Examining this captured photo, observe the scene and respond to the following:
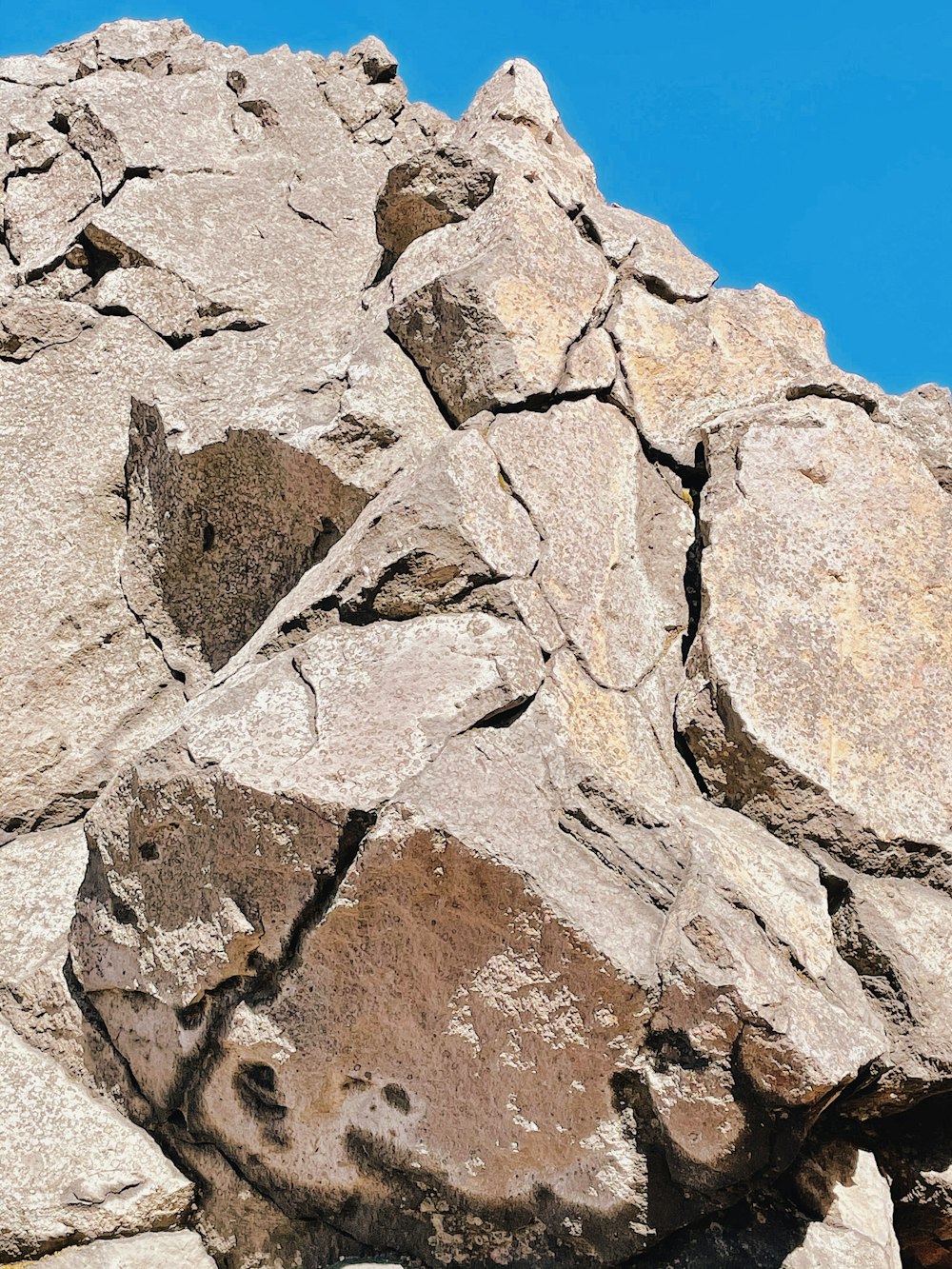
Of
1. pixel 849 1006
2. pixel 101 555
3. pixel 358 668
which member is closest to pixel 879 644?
pixel 849 1006

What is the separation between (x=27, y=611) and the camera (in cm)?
433

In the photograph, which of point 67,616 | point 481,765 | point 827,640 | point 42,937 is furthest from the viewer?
point 67,616

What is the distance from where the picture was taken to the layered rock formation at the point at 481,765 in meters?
3.01

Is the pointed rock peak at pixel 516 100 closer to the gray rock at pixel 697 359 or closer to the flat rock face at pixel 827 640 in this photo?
the gray rock at pixel 697 359

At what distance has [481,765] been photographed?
3.08m

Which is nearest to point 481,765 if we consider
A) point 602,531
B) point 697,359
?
point 602,531

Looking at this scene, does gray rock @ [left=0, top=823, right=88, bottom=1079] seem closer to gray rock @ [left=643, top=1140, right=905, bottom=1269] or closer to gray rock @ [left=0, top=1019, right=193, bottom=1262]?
gray rock @ [left=0, top=1019, right=193, bottom=1262]

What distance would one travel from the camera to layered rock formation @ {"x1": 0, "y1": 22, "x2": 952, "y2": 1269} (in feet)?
9.87

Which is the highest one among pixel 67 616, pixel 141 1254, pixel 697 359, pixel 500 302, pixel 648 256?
pixel 648 256

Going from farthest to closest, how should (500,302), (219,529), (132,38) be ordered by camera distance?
(132,38)
(219,529)
(500,302)

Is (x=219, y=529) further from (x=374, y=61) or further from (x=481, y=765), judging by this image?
(x=374, y=61)

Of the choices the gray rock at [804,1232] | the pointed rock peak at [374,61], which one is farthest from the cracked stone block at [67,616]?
the pointed rock peak at [374,61]

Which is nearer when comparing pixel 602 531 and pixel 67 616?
pixel 602 531

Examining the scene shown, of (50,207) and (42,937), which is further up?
(50,207)
